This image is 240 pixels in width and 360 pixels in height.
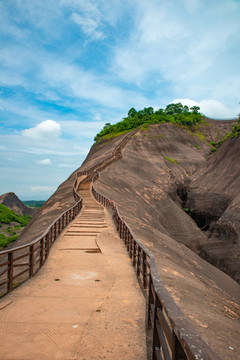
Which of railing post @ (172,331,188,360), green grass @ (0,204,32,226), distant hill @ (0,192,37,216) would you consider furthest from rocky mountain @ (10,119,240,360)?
distant hill @ (0,192,37,216)

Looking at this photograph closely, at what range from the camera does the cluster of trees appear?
6266cm

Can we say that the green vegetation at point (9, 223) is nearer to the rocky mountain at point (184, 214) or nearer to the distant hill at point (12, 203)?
the distant hill at point (12, 203)

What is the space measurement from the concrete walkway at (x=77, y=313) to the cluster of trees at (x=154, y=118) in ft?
180

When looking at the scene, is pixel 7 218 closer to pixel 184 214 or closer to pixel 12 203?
pixel 12 203

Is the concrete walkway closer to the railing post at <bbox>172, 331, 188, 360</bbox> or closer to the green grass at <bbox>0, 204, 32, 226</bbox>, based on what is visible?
the railing post at <bbox>172, 331, 188, 360</bbox>

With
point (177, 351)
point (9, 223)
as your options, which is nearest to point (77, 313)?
point (177, 351)

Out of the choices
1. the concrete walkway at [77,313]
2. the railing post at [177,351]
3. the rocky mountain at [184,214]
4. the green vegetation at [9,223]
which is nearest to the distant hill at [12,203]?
the green vegetation at [9,223]

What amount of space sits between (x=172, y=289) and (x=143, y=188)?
82.0ft

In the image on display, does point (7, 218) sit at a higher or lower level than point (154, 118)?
lower

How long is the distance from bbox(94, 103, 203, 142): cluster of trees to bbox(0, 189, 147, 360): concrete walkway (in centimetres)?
5483

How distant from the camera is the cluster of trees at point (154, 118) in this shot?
2467 inches

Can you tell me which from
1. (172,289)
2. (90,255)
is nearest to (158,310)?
(172,289)

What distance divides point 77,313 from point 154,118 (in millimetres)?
60803

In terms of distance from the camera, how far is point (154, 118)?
62.9 m
